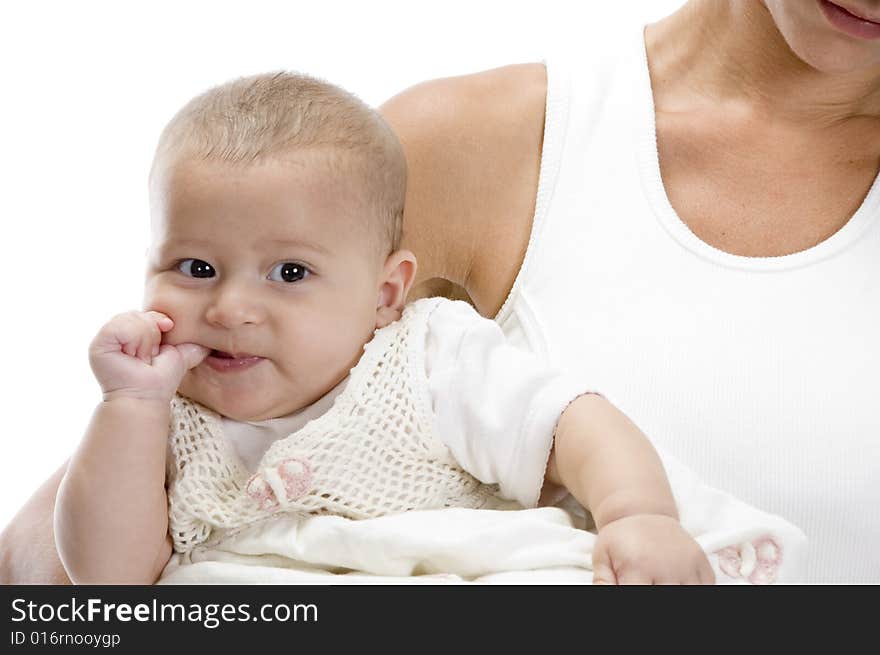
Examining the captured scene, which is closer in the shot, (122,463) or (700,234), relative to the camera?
(122,463)

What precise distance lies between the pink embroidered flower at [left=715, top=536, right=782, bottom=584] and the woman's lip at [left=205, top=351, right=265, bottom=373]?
481mm

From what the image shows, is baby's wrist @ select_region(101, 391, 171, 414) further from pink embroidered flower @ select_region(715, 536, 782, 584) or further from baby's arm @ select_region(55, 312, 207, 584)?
pink embroidered flower @ select_region(715, 536, 782, 584)

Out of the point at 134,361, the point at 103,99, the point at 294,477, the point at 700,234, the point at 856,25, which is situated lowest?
the point at 294,477

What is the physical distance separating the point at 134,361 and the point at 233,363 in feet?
0.31

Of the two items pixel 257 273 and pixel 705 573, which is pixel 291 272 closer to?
pixel 257 273

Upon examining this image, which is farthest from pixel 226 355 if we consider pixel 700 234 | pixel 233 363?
pixel 700 234

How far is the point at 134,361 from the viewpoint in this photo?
124 centimetres

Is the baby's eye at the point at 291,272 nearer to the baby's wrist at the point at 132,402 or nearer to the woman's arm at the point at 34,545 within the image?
the baby's wrist at the point at 132,402

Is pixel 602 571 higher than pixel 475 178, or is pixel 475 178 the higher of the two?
pixel 475 178

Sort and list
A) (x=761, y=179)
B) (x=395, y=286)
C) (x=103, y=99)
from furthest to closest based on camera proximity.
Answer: (x=103, y=99), (x=761, y=179), (x=395, y=286)

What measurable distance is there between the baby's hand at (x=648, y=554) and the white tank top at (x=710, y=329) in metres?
0.32

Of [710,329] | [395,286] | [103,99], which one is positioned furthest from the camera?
[103,99]

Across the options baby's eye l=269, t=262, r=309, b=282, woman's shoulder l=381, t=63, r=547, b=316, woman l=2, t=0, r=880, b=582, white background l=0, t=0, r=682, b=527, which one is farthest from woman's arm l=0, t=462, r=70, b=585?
white background l=0, t=0, r=682, b=527
